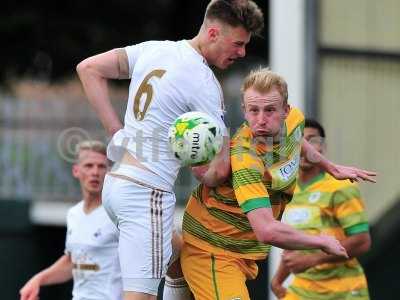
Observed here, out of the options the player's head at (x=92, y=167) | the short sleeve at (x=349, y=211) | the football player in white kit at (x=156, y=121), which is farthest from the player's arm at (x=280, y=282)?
the football player in white kit at (x=156, y=121)

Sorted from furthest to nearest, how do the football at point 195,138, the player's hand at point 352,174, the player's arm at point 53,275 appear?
the player's arm at point 53,275 → the player's hand at point 352,174 → the football at point 195,138

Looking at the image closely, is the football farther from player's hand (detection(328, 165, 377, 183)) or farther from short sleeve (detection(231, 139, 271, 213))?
player's hand (detection(328, 165, 377, 183))

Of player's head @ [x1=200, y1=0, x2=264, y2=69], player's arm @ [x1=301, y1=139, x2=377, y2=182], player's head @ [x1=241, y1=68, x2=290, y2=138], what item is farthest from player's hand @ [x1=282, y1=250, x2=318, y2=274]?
player's head @ [x1=200, y1=0, x2=264, y2=69]

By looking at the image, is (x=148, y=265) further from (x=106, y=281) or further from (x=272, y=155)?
(x=106, y=281)

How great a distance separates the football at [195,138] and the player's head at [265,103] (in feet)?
0.87

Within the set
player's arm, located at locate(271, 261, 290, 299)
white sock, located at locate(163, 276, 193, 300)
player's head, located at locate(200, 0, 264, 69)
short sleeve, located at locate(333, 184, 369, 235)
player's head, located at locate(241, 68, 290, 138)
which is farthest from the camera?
player's arm, located at locate(271, 261, 290, 299)

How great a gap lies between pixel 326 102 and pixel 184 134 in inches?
235

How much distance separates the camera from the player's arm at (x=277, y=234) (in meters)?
4.80

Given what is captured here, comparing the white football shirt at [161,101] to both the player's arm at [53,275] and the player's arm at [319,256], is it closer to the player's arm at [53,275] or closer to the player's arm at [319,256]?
the player's arm at [319,256]

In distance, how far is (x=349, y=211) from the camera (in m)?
6.54

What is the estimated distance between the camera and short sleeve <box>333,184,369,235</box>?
6539 mm

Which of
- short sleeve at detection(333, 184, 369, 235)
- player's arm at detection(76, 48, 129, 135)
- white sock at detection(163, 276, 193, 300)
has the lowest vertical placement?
white sock at detection(163, 276, 193, 300)

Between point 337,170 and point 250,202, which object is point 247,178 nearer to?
point 250,202

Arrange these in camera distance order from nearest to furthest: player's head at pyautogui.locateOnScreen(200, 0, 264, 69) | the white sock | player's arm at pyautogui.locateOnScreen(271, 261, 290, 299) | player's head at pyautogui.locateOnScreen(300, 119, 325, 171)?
player's head at pyautogui.locateOnScreen(200, 0, 264, 69) < the white sock < player's head at pyautogui.locateOnScreen(300, 119, 325, 171) < player's arm at pyautogui.locateOnScreen(271, 261, 290, 299)
